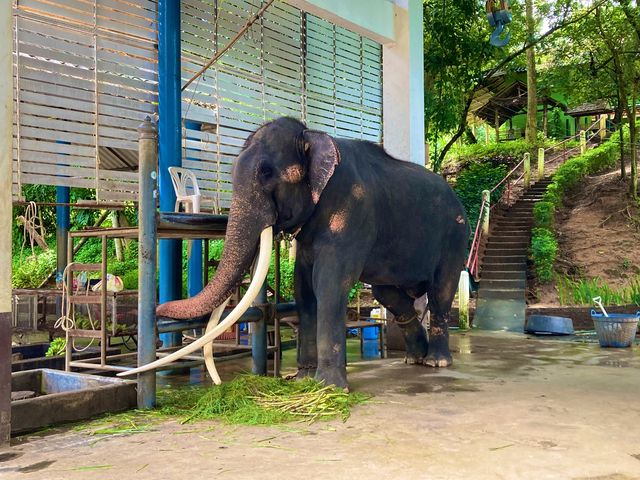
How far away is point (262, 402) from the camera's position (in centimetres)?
512

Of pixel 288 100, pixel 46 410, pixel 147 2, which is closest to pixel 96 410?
pixel 46 410

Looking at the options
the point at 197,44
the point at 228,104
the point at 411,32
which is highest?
the point at 411,32

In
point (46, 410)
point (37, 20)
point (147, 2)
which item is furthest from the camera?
point (147, 2)

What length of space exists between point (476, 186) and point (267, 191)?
52.3ft

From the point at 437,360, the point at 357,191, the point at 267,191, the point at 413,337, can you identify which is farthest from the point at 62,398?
the point at 413,337

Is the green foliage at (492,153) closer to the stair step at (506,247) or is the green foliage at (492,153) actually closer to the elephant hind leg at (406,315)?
the stair step at (506,247)

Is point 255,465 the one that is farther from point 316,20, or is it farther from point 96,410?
point 316,20

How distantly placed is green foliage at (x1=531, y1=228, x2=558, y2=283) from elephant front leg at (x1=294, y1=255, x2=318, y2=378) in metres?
8.88

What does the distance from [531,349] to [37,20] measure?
23.5ft

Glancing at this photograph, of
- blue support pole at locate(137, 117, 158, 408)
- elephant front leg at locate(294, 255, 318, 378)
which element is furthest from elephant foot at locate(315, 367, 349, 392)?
blue support pole at locate(137, 117, 158, 408)

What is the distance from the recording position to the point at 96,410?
4918 mm

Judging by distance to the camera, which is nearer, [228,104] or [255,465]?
[255,465]

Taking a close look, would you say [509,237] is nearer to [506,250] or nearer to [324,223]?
[506,250]

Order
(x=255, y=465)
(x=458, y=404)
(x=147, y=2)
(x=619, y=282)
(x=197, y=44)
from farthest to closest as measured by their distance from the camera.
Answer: (x=619, y=282) < (x=197, y=44) < (x=147, y=2) < (x=458, y=404) < (x=255, y=465)
